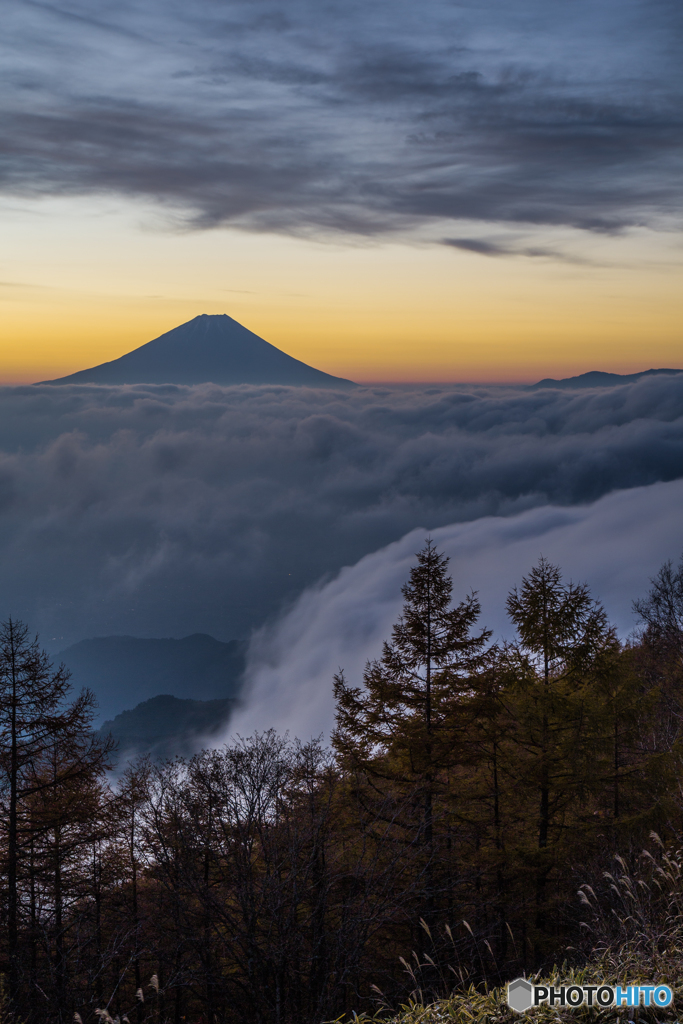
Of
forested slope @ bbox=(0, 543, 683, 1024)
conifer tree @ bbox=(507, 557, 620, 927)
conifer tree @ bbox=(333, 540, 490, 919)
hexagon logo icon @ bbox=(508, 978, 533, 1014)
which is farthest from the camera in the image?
conifer tree @ bbox=(507, 557, 620, 927)

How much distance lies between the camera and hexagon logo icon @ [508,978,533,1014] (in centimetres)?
460

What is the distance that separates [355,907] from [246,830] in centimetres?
237

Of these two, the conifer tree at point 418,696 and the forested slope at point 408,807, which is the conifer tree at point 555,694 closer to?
the forested slope at point 408,807

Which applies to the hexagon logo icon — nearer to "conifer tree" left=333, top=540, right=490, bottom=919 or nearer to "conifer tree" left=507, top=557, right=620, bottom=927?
"conifer tree" left=333, top=540, right=490, bottom=919

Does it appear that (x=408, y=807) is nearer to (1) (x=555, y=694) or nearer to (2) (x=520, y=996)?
(1) (x=555, y=694)

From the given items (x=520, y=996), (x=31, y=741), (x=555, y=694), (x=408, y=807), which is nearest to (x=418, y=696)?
(x=408, y=807)

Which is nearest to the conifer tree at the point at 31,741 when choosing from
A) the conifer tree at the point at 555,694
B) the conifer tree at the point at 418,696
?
the conifer tree at the point at 418,696

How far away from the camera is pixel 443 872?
14.3 meters

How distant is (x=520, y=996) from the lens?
15.5 ft

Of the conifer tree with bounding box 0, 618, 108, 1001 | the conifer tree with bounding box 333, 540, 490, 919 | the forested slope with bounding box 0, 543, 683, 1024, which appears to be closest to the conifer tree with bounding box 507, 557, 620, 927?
the forested slope with bounding box 0, 543, 683, 1024

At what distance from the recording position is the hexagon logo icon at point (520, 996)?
4.60m

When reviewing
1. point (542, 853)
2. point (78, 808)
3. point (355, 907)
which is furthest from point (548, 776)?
point (78, 808)

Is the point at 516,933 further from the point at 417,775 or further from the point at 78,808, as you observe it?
the point at 78,808

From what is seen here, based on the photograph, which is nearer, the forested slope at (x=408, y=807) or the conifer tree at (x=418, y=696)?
the forested slope at (x=408, y=807)
